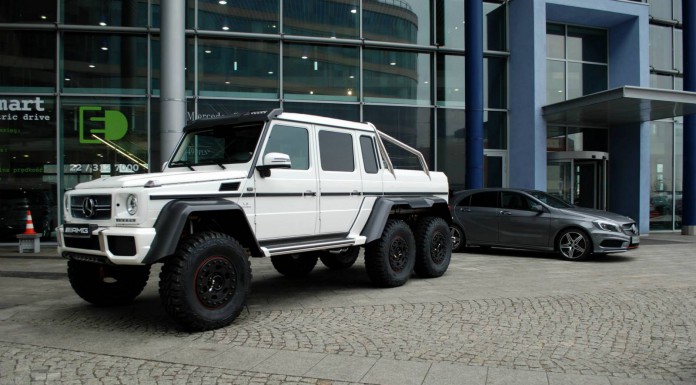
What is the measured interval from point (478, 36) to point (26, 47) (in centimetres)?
1174

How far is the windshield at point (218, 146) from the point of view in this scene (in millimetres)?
5824

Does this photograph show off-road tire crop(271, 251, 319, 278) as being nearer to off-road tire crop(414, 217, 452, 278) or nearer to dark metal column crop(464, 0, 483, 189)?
off-road tire crop(414, 217, 452, 278)

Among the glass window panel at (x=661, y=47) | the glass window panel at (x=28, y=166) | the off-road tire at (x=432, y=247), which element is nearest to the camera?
the off-road tire at (x=432, y=247)

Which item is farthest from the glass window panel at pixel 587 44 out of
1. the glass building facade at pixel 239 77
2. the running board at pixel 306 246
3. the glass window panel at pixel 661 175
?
the running board at pixel 306 246

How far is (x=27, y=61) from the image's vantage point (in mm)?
13539

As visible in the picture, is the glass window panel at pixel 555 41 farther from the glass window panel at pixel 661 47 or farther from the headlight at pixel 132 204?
the headlight at pixel 132 204

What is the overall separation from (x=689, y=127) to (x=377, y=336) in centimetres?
1624

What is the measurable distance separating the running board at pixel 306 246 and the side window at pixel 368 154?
1097 millimetres

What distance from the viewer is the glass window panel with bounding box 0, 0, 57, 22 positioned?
533 inches

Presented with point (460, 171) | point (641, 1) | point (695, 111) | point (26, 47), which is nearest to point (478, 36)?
point (460, 171)

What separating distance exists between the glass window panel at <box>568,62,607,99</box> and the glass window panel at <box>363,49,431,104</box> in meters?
5.23

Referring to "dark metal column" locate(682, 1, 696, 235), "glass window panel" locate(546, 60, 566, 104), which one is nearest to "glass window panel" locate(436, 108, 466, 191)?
"glass window panel" locate(546, 60, 566, 104)

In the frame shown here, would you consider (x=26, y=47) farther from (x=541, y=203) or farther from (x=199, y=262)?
(x=541, y=203)

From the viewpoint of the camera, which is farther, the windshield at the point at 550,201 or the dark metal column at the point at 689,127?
the dark metal column at the point at 689,127
